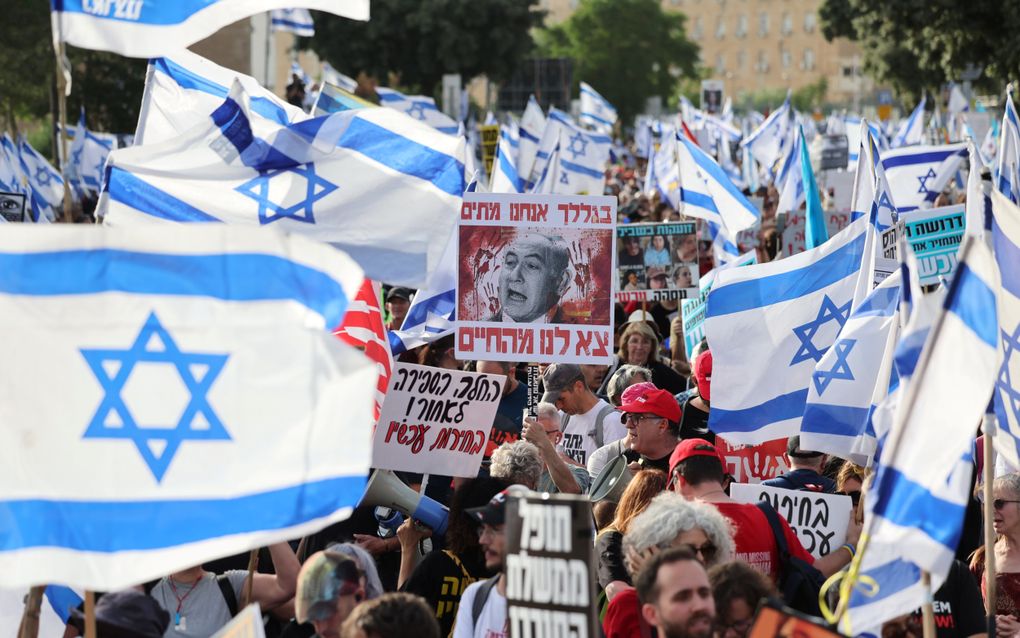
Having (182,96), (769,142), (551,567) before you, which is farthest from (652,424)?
(769,142)

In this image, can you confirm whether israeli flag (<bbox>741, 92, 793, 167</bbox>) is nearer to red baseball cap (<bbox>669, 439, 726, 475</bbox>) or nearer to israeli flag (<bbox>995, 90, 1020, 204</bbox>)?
israeli flag (<bbox>995, 90, 1020, 204</bbox>)

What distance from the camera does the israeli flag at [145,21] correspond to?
19.0 ft

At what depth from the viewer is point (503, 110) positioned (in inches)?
2552

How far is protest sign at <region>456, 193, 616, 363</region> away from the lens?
8.05m

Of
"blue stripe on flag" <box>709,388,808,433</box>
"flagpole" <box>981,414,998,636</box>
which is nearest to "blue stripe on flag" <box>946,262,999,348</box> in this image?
"flagpole" <box>981,414,998,636</box>

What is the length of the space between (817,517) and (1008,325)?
1.10 metres

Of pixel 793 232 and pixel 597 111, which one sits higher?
pixel 597 111

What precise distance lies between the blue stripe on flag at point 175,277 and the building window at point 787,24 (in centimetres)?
15955

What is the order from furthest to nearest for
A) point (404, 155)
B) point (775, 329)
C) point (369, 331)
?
point (775, 329), point (369, 331), point (404, 155)

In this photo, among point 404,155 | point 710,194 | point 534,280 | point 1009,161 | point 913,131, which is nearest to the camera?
point 404,155

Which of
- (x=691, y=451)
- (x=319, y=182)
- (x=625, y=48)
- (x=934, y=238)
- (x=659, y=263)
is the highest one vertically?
(x=625, y=48)

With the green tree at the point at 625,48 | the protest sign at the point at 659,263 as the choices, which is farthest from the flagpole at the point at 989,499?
the green tree at the point at 625,48

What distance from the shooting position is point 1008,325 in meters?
5.65

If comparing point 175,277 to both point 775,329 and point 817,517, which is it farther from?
point 775,329
